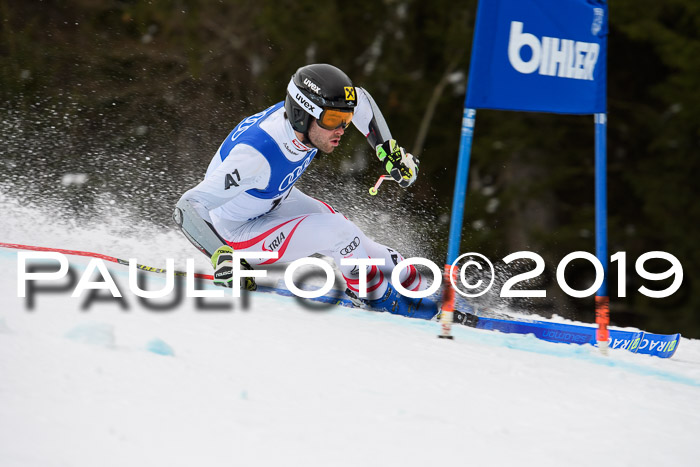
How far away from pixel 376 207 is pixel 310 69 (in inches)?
148

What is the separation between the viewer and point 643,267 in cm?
1326

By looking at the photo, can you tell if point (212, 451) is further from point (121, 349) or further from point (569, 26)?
point (569, 26)

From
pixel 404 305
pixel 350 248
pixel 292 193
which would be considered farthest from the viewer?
pixel 292 193

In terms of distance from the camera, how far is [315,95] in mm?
4328

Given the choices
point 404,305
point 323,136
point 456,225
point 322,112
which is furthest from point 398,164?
point 456,225

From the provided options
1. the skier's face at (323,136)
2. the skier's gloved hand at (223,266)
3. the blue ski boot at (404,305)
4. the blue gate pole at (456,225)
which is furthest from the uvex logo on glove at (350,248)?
the blue gate pole at (456,225)

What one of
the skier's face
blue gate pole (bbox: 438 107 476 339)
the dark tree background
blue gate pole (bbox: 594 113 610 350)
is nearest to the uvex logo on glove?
the skier's face

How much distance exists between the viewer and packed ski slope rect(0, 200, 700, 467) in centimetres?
210

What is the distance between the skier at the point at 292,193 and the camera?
13.6ft

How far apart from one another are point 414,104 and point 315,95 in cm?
900

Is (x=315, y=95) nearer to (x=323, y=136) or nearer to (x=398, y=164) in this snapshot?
(x=323, y=136)

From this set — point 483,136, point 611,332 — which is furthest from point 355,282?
point 483,136

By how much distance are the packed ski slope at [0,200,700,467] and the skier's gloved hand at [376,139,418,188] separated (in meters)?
1.25

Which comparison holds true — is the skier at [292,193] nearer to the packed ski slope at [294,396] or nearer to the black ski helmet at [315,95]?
the black ski helmet at [315,95]
